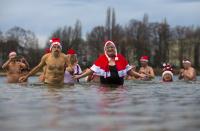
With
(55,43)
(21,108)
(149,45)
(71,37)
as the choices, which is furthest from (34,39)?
(21,108)

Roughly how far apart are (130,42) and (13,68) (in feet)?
245

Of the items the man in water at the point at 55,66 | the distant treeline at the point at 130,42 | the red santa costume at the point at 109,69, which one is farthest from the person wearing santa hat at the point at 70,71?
the distant treeline at the point at 130,42

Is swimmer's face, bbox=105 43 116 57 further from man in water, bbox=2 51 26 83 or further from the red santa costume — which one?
man in water, bbox=2 51 26 83

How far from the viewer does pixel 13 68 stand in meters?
19.2

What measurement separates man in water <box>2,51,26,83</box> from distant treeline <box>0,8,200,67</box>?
223ft

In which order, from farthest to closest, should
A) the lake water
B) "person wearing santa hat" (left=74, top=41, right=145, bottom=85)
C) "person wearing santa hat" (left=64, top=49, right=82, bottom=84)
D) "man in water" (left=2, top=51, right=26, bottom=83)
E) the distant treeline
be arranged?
the distant treeline, "man in water" (left=2, top=51, right=26, bottom=83), "person wearing santa hat" (left=64, top=49, right=82, bottom=84), "person wearing santa hat" (left=74, top=41, right=145, bottom=85), the lake water

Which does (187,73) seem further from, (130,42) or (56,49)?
(130,42)

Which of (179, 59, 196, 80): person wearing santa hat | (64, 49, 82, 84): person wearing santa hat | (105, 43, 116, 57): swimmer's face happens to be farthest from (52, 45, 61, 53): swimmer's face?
(179, 59, 196, 80): person wearing santa hat

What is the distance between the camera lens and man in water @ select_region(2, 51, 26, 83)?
62.1 ft

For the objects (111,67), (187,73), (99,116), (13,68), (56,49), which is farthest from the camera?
(187,73)

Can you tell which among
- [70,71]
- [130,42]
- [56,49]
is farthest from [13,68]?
[130,42]

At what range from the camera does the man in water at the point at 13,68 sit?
18927 mm

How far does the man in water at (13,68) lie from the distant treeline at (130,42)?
67836 millimetres

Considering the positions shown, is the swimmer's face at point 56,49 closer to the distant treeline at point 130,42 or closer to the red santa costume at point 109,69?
the red santa costume at point 109,69
